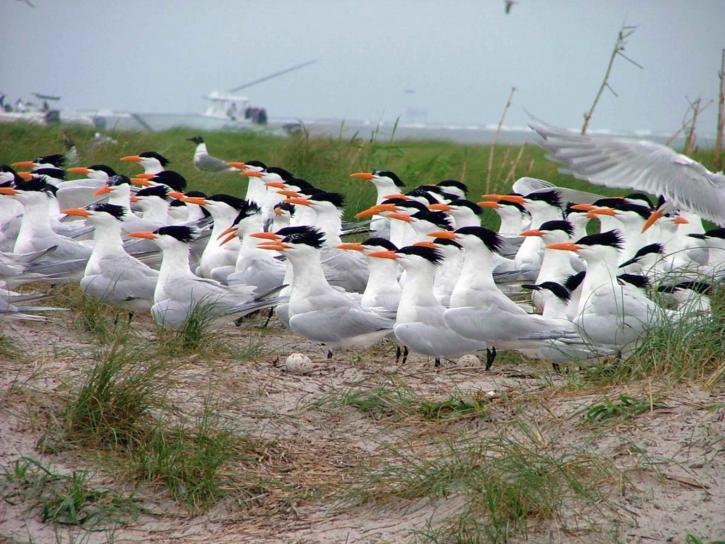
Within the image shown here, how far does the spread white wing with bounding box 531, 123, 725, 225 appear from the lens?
6495 mm

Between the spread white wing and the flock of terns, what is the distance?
0.01m

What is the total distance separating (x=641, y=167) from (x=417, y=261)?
1.67m

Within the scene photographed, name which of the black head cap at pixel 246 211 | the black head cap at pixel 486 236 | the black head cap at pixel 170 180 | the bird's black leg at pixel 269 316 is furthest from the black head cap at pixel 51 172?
the black head cap at pixel 486 236

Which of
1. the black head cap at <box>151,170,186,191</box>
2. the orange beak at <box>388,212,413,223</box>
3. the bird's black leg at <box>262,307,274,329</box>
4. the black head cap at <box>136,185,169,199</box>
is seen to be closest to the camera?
the bird's black leg at <box>262,307,274,329</box>

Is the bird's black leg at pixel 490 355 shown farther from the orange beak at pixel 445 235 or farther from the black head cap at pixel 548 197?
the black head cap at pixel 548 197

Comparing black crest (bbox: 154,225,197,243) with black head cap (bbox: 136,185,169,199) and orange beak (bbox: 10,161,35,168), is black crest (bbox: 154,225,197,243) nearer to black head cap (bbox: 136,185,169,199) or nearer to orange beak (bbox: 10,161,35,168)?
black head cap (bbox: 136,185,169,199)

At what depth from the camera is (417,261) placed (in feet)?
19.9

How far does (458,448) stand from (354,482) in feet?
1.57

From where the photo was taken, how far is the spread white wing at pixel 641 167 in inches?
256

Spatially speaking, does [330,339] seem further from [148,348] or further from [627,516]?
[627,516]

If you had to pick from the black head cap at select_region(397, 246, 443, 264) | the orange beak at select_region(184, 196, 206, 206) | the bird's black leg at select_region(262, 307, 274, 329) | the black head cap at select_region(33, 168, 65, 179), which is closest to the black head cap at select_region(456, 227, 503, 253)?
the black head cap at select_region(397, 246, 443, 264)

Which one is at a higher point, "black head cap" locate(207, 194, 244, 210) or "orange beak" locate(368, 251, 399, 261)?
"orange beak" locate(368, 251, 399, 261)

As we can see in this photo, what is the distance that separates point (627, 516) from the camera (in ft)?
11.6

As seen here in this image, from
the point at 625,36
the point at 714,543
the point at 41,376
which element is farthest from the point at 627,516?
the point at 625,36
